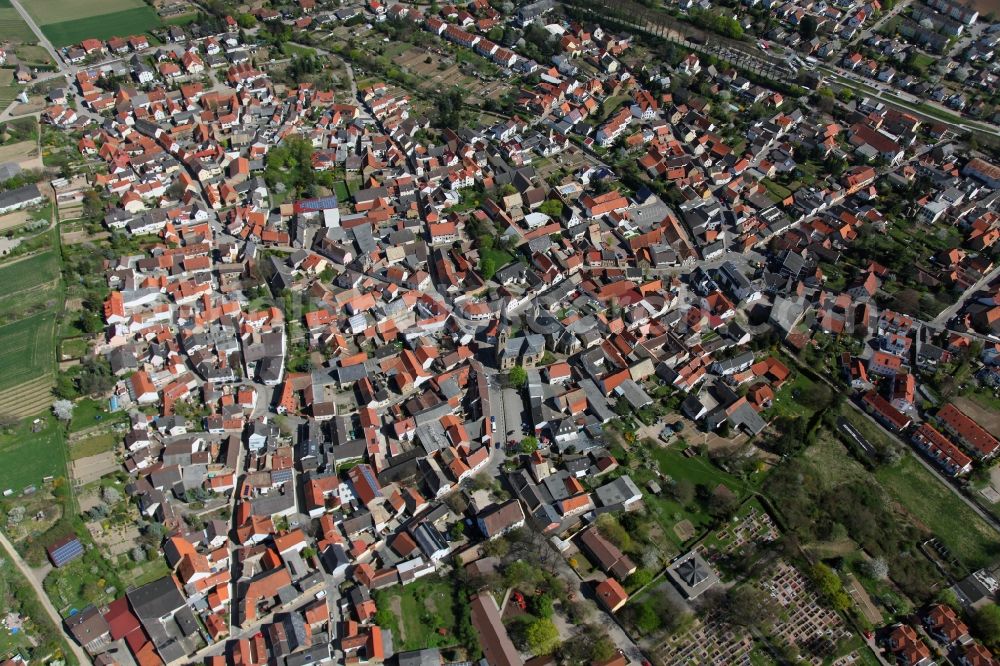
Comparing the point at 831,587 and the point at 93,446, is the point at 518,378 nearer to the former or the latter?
the point at 831,587

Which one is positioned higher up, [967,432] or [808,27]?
[808,27]

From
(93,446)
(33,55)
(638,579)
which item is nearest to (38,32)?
(33,55)

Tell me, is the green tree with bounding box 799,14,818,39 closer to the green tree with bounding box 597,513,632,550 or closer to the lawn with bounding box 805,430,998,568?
the lawn with bounding box 805,430,998,568

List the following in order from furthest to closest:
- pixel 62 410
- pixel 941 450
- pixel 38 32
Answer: pixel 38 32, pixel 62 410, pixel 941 450

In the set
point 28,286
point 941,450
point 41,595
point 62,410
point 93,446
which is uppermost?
point 941,450

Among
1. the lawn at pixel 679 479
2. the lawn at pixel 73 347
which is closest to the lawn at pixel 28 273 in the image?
the lawn at pixel 73 347

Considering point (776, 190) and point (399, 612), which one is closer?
point (399, 612)
